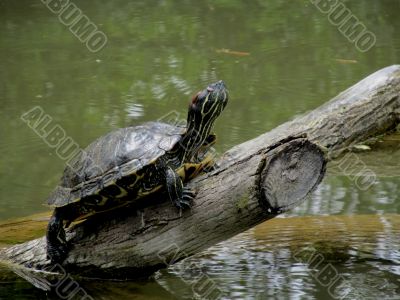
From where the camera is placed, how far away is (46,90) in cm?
718

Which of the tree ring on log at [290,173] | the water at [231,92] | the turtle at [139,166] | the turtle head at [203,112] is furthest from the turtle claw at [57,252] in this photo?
the tree ring on log at [290,173]

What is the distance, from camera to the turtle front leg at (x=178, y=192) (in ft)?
10.1

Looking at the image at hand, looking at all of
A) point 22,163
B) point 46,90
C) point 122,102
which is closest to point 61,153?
point 22,163

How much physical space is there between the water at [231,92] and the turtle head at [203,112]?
82cm

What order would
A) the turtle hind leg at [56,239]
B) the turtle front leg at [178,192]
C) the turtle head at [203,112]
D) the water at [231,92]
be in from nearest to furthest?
1. the turtle front leg at [178,192]
2. the turtle head at [203,112]
3. the turtle hind leg at [56,239]
4. the water at [231,92]

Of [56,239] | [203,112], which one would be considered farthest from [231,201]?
[56,239]

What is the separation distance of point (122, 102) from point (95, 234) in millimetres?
3422

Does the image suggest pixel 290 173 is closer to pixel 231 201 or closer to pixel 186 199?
pixel 231 201

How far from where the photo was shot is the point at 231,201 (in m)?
3.00

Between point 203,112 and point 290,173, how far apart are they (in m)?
0.58

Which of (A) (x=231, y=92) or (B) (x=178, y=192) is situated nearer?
(B) (x=178, y=192)

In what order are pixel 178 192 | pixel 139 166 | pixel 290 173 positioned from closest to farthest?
pixel 290 173 → pixel 178 192 → pixel 139 166

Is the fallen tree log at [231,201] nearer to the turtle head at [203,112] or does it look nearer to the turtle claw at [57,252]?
the turtle claw at [57,252]

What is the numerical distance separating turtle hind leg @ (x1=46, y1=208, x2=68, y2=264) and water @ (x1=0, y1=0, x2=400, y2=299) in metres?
0.24
